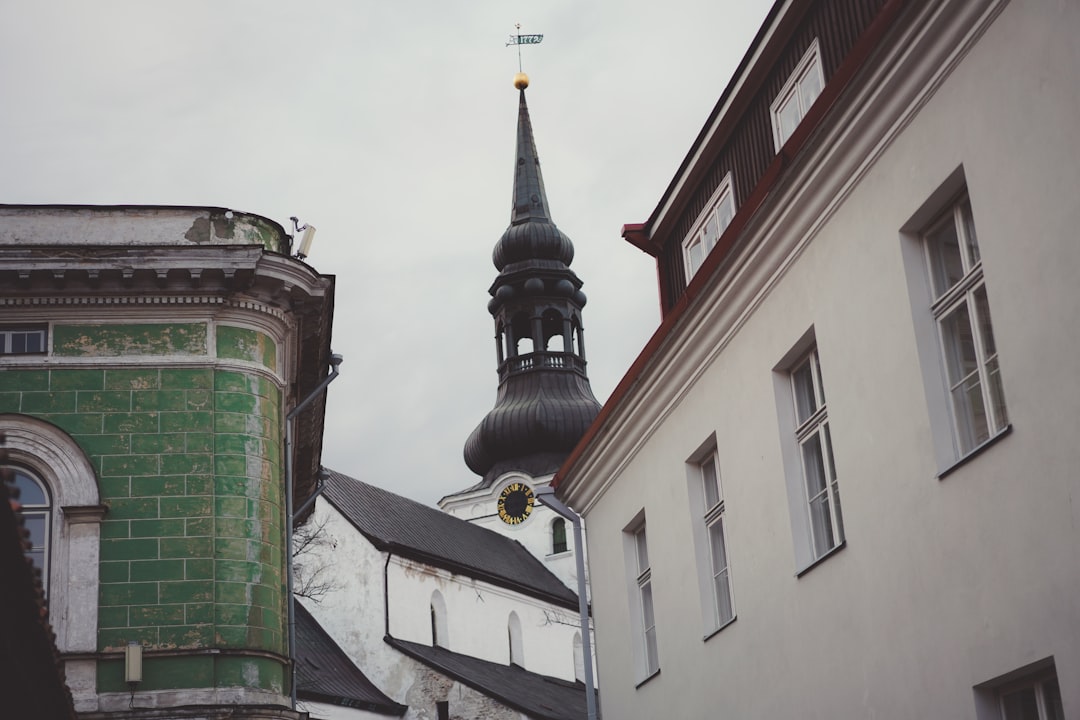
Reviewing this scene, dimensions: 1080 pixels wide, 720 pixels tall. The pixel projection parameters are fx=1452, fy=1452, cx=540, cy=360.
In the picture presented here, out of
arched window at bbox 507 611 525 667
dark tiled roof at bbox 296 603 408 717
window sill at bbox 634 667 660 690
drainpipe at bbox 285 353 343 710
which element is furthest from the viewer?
arched window at bbox 507 611 525 667

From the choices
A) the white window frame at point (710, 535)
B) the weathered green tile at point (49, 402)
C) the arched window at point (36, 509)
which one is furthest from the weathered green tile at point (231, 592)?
the white window frame at point (710, 535)

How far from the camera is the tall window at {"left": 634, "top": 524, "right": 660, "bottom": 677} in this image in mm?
15052

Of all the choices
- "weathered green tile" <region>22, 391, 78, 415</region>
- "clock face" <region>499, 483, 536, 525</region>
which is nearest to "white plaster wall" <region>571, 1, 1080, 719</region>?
"weathered green tile" <region>22, 391, 78, 415</region>

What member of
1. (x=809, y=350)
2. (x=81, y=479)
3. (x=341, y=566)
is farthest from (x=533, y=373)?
(x=809, y=350)

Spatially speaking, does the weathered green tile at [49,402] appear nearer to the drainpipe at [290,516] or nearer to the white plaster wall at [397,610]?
the drainpipe at [290,516]

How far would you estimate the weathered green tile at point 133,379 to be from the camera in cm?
1738

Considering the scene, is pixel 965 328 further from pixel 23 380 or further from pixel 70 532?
pixel 23 380

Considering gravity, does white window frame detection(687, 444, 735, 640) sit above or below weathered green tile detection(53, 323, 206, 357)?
below

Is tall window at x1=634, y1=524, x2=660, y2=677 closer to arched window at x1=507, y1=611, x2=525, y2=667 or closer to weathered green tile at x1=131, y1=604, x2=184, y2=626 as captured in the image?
weathered green tile at x1=131, y1=604, x2=184, y2=626

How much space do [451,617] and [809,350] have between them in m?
35.9

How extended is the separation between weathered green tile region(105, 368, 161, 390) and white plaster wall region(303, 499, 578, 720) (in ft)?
79.7

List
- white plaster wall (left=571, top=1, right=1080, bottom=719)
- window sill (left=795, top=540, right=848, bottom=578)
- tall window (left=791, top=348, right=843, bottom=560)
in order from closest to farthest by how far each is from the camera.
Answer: white plaster wall (left=571, top=1, right=1080, bottom=719), window sill (left=795, top=540, right=848, bottom=578), tall window (left=791, top=348, right=843, bottom=560)

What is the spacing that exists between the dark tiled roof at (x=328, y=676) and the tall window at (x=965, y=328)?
94.5ft

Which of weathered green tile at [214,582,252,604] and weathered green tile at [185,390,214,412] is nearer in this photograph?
weathered green tile at [214,582,252,604]
